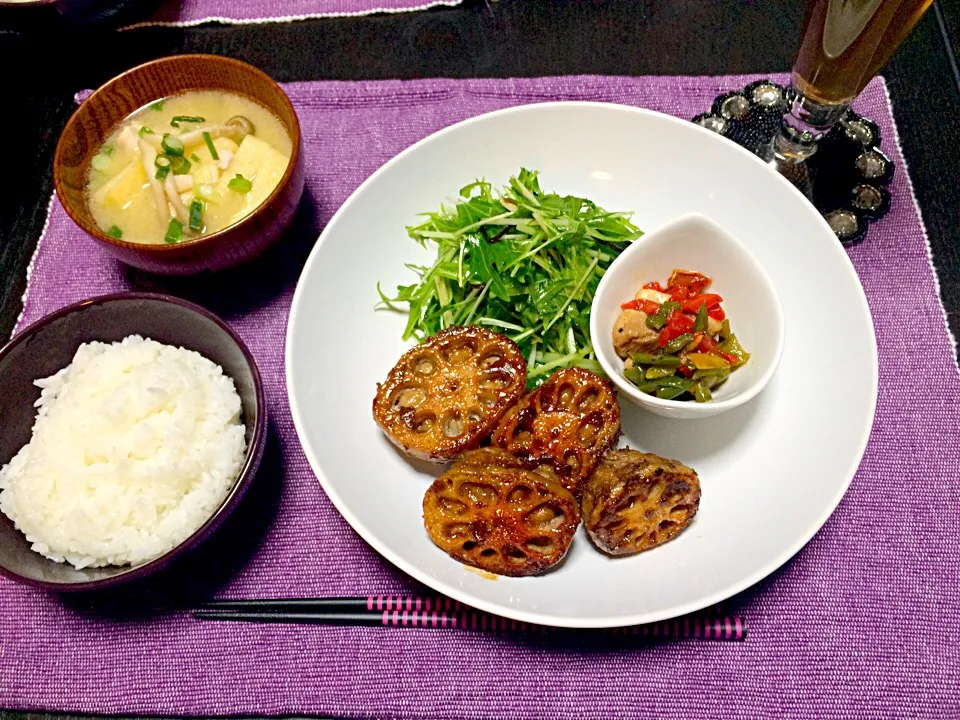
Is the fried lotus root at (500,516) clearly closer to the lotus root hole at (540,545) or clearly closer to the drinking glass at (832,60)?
the lotus root hole at (540,545)

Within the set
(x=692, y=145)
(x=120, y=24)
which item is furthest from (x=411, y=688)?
(x=120, y=24)

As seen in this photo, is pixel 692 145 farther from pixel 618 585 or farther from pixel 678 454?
pixel 618 585

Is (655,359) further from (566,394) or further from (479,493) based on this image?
(479,493)

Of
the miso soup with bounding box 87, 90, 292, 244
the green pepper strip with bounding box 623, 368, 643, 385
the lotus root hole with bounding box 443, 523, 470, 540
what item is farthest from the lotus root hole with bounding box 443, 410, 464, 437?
the miso soup with bounding box 87, 90, 292, 244

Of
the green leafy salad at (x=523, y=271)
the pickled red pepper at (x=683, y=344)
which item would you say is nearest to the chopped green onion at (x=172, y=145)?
the green leafy salad at (x=523, y=271)

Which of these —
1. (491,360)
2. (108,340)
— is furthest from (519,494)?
(108,340)

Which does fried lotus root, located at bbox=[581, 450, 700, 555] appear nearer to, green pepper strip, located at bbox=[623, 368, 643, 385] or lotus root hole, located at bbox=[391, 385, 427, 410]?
green pepper strip, located at bbox=[623, 368, 643, 385]
